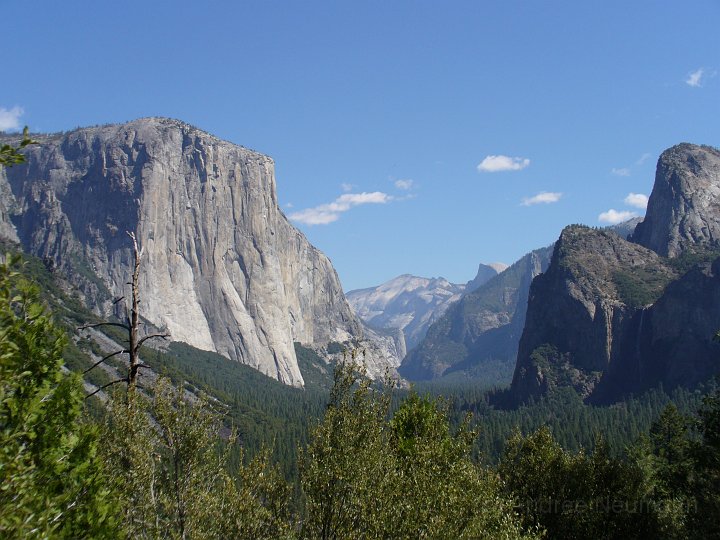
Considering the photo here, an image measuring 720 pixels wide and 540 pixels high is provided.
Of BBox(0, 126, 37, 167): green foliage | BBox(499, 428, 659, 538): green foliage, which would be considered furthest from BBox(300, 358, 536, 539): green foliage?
BBox(499, 428, 659, 538): green foliage

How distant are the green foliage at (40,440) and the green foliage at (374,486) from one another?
6.76 metres

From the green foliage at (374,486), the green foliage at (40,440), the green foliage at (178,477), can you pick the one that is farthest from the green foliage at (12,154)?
the green foliage at (374,486)

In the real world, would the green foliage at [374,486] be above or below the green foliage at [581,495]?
above

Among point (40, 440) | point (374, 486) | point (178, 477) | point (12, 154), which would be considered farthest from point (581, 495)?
point (12, 154)

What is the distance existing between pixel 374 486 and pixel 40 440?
30.9ft

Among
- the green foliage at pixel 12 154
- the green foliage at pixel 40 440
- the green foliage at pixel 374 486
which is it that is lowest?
the green foliage at pixel 374 486

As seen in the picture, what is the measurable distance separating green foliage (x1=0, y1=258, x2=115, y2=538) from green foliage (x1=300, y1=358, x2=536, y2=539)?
676 centimetres

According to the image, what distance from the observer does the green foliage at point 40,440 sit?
9.02 metres

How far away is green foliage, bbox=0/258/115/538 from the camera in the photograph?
902 centimetres

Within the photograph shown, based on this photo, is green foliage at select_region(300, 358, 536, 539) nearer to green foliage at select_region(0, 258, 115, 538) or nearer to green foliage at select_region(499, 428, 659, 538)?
green foliage at select_region(0, 258, 115, 538)

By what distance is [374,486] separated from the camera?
695 inches

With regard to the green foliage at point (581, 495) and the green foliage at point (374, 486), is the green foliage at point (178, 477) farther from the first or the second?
the green foliage at point (581, 495)

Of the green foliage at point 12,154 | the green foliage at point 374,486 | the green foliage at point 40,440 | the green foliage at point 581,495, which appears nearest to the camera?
the green foliage at point 12,154

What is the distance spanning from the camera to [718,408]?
27.3 m
